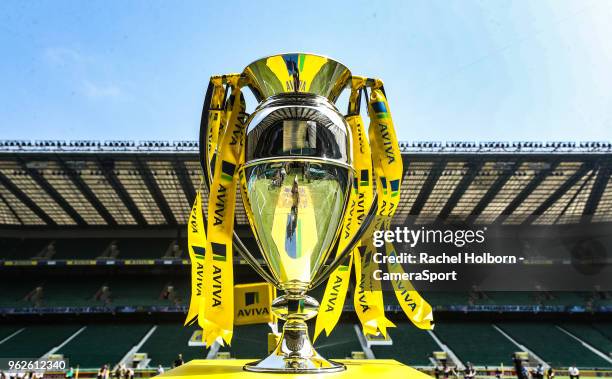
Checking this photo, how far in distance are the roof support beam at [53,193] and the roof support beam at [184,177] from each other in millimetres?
7415

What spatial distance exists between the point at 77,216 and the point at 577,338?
30.0 metres

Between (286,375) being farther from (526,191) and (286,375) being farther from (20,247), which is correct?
(20,247)

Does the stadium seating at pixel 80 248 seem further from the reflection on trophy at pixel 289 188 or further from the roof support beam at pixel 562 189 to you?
the reflection on trophy at pixel 289 188

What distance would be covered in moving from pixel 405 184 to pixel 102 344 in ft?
59.8

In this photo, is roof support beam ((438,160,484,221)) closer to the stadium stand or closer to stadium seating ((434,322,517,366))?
the stadium stand

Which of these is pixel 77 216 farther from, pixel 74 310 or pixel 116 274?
pixel 74 310

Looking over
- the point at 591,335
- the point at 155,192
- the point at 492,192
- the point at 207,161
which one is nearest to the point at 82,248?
the point at 155,192

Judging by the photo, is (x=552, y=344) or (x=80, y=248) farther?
(x=80, y=248)

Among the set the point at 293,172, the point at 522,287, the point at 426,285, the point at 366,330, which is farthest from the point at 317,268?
the point at 522,287

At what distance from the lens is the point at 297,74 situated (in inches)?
87.4

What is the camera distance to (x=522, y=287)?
29250 mm

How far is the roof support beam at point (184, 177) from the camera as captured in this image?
27.2 meters

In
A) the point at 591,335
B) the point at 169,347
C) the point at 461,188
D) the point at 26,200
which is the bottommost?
the point at 591,335

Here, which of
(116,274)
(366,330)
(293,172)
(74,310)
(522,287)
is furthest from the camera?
(116,274)
